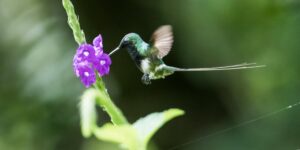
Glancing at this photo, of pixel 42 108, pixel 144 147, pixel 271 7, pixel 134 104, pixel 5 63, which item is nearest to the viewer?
pixel 144 147

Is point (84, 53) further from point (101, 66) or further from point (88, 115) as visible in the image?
point (88, 115)

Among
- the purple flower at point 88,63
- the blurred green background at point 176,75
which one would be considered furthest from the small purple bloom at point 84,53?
the blurred green background at point 176,75

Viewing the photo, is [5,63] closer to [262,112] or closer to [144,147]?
[262,112]

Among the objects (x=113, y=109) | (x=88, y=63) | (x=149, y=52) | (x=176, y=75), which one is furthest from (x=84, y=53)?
(x=176, y=75)

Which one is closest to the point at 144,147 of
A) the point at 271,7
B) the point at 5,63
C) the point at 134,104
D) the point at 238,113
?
the point at 271,7

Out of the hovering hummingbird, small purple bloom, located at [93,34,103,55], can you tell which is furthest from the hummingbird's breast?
small purple bloom, located at [93,34,103,55]

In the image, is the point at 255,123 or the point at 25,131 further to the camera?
the point at 25,131

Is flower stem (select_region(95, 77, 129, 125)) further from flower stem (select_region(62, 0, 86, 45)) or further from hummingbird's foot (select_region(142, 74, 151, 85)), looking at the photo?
hummingbird's foot (select_region(142, 74, 151, 85))
